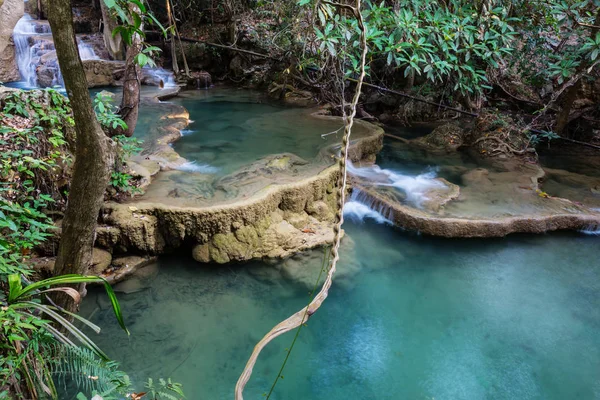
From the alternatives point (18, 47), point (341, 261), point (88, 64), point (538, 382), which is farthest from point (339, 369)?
point (18, 47)

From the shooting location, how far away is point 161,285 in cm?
429

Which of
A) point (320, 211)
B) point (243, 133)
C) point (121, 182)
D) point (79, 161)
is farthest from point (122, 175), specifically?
point (243, 133)

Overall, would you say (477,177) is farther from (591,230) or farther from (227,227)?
(227,227)

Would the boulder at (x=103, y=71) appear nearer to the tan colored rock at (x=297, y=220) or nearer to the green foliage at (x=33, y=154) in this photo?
the green foliage at (x=33, y=154)

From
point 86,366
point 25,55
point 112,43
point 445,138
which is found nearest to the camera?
point 86,366

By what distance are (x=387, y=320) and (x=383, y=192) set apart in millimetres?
2277

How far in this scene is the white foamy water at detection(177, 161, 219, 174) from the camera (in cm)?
550

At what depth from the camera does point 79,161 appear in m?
2.49

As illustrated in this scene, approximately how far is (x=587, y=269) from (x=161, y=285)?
17.1ft

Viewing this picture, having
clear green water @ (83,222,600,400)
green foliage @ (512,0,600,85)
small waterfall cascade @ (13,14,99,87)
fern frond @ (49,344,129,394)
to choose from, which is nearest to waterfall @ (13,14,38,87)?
small waterfall cascade @ (13,14,99,87)

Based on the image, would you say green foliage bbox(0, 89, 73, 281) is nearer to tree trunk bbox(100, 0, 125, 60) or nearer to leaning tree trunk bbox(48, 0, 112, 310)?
leaning tree trunk bbox(48, 0, 112, 310)

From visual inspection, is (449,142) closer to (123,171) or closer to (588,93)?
(588,93)

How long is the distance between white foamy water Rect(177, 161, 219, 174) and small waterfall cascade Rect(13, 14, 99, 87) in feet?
21.9

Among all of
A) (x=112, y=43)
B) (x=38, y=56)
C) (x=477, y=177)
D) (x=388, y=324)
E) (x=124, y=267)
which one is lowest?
(x=388, y=324)
